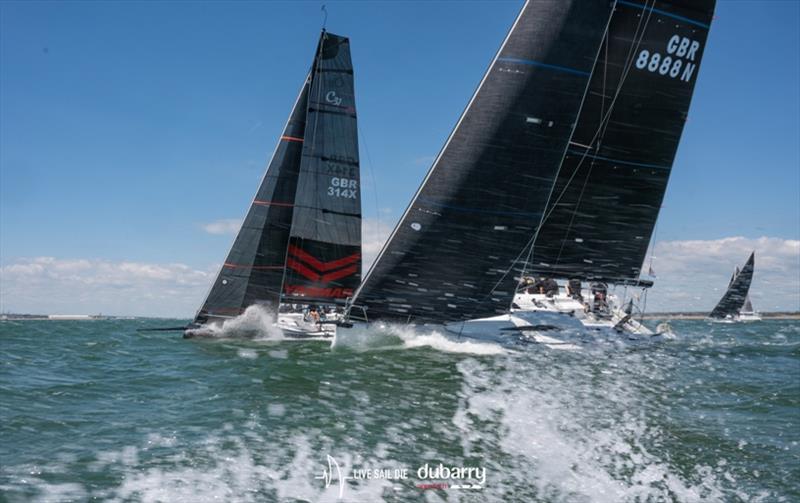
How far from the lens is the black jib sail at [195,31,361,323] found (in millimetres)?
23062

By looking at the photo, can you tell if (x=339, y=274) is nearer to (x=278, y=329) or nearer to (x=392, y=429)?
(x=278, y=329)

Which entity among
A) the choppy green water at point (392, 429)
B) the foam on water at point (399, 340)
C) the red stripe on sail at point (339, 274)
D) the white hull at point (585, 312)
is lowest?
the choppy green water at point (392, 429)

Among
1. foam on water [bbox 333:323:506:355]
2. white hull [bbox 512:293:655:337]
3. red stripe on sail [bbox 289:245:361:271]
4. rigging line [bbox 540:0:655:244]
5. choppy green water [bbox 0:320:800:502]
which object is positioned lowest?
choppy green water [bbox 0:320:800:502]

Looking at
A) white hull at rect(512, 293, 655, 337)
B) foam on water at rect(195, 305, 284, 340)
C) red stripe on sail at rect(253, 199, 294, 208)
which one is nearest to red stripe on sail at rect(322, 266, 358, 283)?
foam on water at rect(195, 305, 284, 340)

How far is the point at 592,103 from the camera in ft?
68.2

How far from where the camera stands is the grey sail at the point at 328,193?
75.4 ft

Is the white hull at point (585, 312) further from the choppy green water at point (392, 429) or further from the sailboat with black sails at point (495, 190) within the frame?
the choppy green water at point (392, 429)

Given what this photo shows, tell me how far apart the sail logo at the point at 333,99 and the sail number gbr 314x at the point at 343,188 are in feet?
9.90

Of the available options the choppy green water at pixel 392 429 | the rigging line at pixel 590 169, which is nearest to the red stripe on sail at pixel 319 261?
Result: the rigging line at pixel 590 169

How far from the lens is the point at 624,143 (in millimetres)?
21188

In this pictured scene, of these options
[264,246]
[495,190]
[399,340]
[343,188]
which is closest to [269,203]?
[264,246]

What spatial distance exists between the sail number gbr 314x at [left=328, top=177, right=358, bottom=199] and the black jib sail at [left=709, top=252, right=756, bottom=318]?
61733 millimetres

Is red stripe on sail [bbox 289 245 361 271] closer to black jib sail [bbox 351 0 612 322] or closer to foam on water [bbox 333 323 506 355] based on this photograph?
black jib sail [bbox 351 0 612 322]

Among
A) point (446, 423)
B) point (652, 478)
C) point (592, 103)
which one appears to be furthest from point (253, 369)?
point (592, 103)
